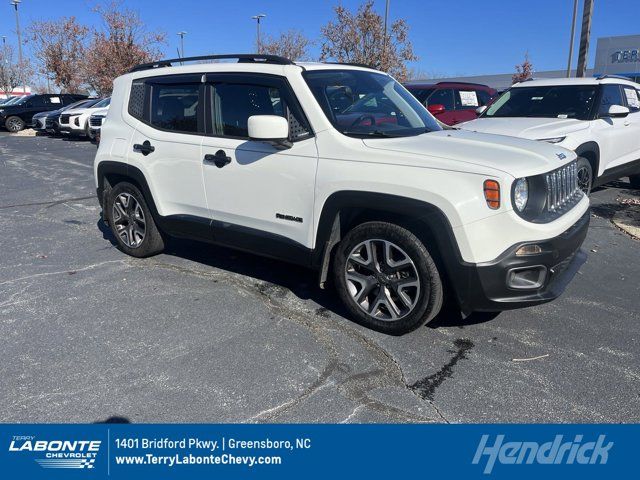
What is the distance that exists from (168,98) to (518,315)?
11.7 ft

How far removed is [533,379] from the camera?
3.32 m

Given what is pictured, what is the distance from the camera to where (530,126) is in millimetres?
7047

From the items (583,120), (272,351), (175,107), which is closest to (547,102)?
(583,120)

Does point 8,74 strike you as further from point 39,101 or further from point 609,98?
point 609,98

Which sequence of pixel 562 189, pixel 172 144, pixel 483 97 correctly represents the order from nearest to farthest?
1. pixel 562 189
2. pixel 172 144
3. pixel 483 97

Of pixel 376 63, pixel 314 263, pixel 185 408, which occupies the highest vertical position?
pixel 376 63

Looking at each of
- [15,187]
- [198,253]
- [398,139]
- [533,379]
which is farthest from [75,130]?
[533,379]

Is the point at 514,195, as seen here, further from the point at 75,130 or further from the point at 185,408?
the point at 75,130

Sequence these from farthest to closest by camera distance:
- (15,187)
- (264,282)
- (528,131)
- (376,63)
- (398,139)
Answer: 1. (376,63)
2. (15,187)
3. (528,131)
4. (264,282)
5. (398,139)

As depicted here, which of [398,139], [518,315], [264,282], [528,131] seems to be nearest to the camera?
[398,139]

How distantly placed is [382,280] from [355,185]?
2.28 ft

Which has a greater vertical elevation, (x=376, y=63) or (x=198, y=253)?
(x=376, y=63)

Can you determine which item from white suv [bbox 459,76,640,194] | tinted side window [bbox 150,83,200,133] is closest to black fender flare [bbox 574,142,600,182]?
white suv [bbox 459,76,640,194]

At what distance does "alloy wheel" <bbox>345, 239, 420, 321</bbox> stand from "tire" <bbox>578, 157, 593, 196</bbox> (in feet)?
14.9
